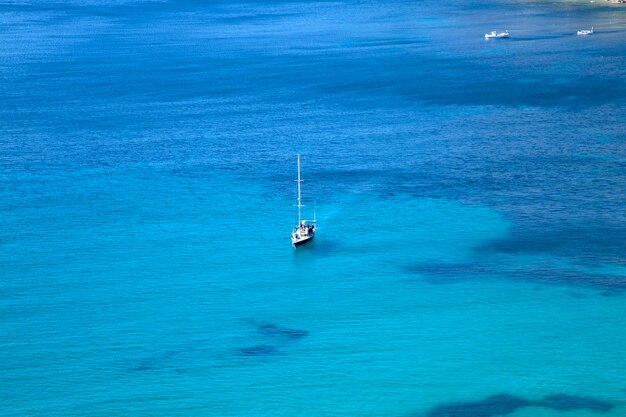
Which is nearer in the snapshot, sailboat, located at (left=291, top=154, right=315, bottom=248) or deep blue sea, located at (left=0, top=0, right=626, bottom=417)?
deep blue sea, located at (left=0, top=0, right=626, bottom=417)

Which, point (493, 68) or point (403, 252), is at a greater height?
point (493, 68)

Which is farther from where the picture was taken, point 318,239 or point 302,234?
point 318,239

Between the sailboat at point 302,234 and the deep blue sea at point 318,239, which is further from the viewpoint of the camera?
the sailboat at point 302,234

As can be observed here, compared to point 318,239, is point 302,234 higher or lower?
higher

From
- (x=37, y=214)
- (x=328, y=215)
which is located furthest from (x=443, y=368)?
(x=37, y=214)

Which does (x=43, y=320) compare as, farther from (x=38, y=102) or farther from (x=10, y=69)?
(x=10, y=69)

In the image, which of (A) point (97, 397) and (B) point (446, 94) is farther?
(B) point (446, 94)

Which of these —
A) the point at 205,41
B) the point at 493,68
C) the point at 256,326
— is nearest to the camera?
the point at 256,326

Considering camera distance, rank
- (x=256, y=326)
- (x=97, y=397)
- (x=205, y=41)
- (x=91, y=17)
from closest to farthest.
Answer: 1. (x=97, y=397)
2. (x=256, y=326)
3. (x=205, y=41)
4. (x=91, y=17)
